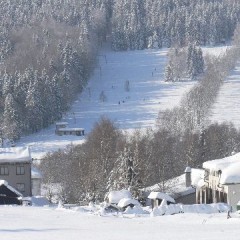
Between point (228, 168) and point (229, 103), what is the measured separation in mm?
91711

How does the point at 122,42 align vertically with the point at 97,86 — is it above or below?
above

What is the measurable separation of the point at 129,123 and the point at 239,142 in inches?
1399

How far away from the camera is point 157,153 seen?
2643 inches

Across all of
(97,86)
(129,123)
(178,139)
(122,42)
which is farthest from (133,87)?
(178,139)

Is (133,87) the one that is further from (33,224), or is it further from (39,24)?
(33,224)

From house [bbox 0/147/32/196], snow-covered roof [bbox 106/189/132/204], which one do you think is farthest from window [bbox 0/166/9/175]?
snow-covered roof [bbox 106/189/132/204]

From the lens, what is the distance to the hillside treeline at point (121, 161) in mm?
39500

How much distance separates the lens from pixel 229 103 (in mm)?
123562

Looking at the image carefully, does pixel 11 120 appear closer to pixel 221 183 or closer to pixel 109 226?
pixel 221 183

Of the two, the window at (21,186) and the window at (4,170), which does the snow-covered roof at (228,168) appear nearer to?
the window at (21,186)

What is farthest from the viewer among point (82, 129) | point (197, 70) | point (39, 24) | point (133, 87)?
point (39, 24)

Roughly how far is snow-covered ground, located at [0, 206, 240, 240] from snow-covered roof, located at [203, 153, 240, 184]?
13.0m

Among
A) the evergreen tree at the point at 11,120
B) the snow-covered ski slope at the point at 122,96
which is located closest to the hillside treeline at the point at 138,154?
the snow-covered ski slope at the point at 122,96

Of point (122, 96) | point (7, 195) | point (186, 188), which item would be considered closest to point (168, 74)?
point (122, 96)
